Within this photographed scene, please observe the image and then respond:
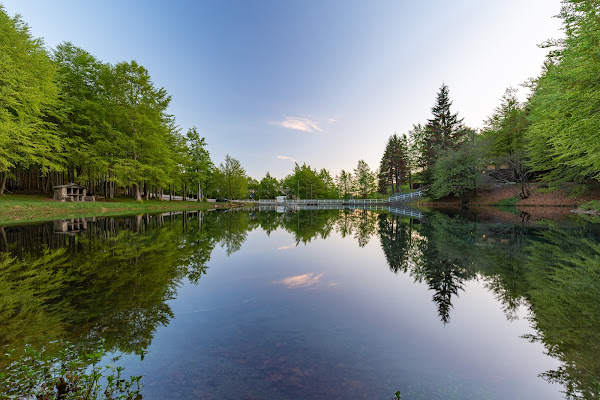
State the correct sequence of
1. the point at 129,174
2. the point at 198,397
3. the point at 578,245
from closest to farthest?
the point at 198,397 < the point at 578,245 < the point at 129,174

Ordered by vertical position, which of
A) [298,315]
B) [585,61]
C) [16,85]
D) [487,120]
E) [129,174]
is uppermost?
[487,120]

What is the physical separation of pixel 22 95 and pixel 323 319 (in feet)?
115

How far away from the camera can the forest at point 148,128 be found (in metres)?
16.5

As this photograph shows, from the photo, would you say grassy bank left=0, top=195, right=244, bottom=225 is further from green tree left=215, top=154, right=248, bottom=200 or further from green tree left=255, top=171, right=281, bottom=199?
green tree left=255, top=171, right=281, bottom=199

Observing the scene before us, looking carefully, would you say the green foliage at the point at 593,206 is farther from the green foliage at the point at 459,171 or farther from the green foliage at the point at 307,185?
the green foliage at the point at 307,185

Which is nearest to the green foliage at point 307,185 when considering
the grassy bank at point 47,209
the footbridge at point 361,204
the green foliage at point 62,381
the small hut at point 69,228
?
the footbridge at point 361,204

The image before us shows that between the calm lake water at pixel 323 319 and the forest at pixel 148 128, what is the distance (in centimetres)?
1373

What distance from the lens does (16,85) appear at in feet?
76.5

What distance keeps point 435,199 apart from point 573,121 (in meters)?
32.4

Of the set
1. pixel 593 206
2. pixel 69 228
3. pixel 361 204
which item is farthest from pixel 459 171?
pixel 69 228

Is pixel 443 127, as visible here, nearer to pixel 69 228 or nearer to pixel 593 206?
pixel 593 206

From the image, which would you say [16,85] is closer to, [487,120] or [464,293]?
[464,293]

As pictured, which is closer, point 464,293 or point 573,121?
point 464,293

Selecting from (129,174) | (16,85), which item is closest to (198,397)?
(16,85)
